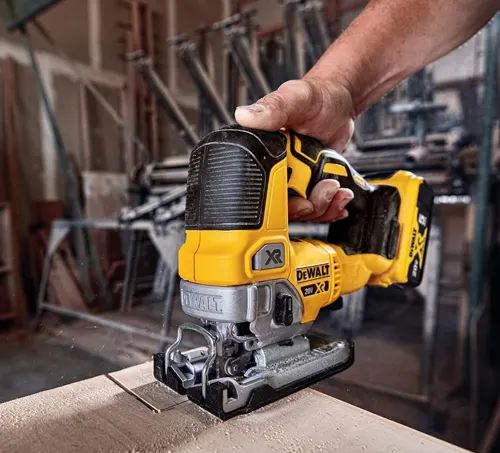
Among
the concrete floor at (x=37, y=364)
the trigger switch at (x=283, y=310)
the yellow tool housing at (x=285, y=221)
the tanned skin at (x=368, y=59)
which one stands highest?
the tanned skin at (x=368, y=59)

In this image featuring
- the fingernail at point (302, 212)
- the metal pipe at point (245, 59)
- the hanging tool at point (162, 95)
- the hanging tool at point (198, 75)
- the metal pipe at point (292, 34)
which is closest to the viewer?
the fingernail at point (302, 212)

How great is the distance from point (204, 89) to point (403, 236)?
2.09 meters

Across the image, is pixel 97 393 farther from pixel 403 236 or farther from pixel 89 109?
pixel 89 109

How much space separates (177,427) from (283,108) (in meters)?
0.46

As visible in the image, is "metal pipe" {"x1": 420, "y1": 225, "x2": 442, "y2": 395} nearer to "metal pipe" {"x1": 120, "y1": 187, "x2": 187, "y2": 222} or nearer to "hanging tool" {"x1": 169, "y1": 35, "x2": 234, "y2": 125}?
"metal pipe" {"x1": 120, "y1": 187, "x2": 187, "y2": 222}

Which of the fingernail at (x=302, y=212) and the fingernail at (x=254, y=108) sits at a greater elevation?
the fingernail at (x=254, y=108)

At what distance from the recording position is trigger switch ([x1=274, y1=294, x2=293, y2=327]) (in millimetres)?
594

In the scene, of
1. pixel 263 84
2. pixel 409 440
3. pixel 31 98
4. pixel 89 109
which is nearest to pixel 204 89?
pixel 263 84

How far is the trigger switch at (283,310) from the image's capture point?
0.59 m

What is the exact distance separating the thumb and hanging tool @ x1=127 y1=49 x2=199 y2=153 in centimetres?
210

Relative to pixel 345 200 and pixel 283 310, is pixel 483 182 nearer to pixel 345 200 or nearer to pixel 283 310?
pixel 345 200

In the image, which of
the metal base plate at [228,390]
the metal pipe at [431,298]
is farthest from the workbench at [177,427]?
the metal pipe at [431,298]

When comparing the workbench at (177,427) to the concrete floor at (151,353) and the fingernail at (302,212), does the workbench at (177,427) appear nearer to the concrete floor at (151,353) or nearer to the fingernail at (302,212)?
the fingernail at (302,212)

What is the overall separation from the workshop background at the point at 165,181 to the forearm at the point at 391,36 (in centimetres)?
95
